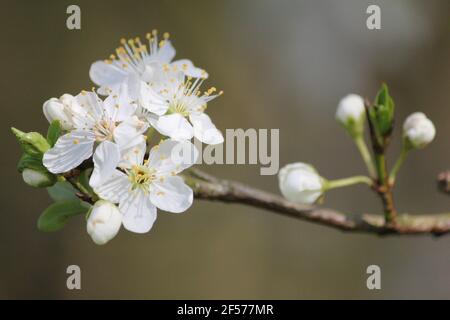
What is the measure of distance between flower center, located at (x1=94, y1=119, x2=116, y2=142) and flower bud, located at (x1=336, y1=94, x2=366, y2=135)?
0.48 metres

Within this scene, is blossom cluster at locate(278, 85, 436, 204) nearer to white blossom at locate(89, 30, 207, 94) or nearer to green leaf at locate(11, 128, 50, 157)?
white blossom at locate(89, 30, 207, 94)

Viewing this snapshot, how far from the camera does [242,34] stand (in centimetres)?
309

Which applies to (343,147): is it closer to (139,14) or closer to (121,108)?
(139,14)

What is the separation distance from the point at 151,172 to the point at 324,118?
218cm

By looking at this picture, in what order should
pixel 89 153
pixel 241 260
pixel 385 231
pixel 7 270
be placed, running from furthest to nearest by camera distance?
pixel 241 260, pixel 7 270, pixel 385 231, pixel 89 153

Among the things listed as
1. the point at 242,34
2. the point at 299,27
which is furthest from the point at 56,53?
the point at 299,27

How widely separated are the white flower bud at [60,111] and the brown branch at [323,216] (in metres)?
0.26

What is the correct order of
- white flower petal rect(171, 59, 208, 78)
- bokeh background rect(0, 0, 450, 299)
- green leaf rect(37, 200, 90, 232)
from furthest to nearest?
bokeh background rect(0, 0, 450, 299) < white flower petal rect(171, 59, 208, 78) < green leaf rect(37, 200, 90, 232)

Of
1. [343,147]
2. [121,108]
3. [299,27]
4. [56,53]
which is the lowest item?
[121,108]

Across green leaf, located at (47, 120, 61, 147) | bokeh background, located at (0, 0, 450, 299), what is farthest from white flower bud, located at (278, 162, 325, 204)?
bokeh background, located at (0, 0, 450, 299)

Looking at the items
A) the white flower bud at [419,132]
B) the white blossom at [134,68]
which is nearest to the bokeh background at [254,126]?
the white blossom at [134,68]

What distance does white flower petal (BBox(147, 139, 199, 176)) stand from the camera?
0.97 meters

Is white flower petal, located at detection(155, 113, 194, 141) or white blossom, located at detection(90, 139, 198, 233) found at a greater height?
white flower petal, located at detection(155, 113, 194, 141)

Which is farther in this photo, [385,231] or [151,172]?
[385,231]
